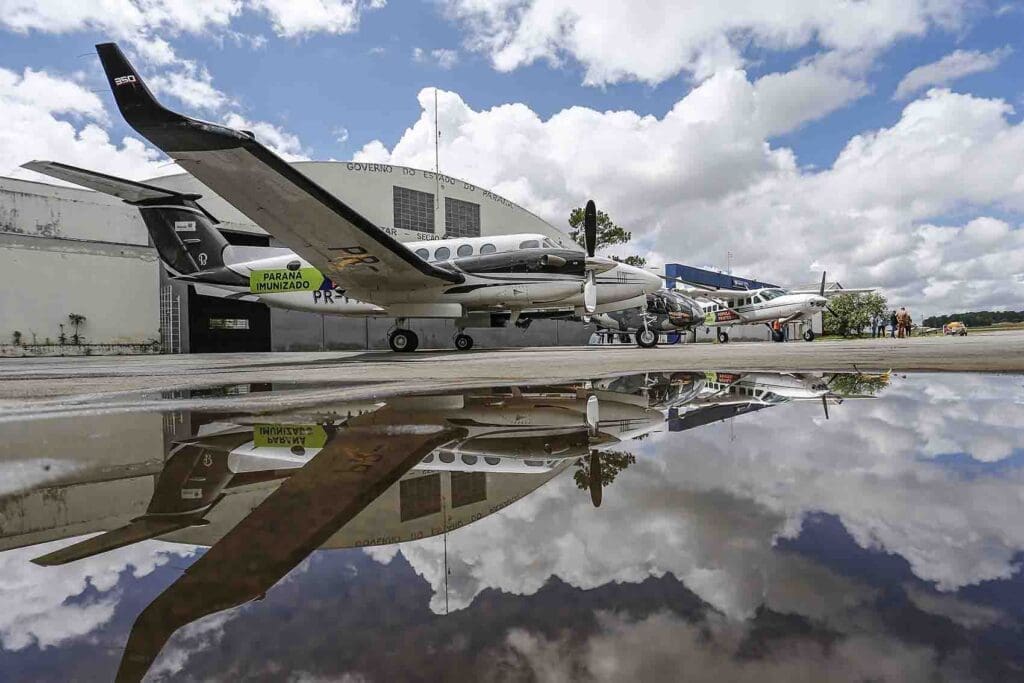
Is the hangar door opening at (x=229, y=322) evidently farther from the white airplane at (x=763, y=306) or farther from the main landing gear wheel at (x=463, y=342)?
the white airplane at (x=763, y=306)

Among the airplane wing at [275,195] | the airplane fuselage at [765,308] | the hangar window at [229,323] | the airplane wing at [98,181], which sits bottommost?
the hangar window at [229,323]

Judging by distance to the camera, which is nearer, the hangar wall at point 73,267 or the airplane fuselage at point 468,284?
the airplane fuselage at point 468,284

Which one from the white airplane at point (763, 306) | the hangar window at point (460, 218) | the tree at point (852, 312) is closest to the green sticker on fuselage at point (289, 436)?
the white airplane at point (763, 306)

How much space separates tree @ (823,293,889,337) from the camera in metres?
49.8

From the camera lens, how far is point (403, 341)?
1379 cm

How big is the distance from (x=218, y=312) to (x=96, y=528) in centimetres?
2126

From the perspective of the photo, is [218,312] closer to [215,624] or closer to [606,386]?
[606,386]

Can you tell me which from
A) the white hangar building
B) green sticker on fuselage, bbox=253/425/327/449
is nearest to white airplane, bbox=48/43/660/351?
the white hangar building

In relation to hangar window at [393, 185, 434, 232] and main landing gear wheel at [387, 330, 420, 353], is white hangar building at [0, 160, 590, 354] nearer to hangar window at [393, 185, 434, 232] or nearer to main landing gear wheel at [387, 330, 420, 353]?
hangar window at [393, 185, 434, 232]

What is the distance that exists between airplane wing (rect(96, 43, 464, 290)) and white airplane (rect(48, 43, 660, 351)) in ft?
0.07

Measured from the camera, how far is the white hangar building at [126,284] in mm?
16297

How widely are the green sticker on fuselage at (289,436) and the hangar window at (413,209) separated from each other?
22894 mm

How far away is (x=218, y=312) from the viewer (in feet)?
64.1

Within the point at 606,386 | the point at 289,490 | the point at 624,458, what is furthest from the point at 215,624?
the point at 606,386
